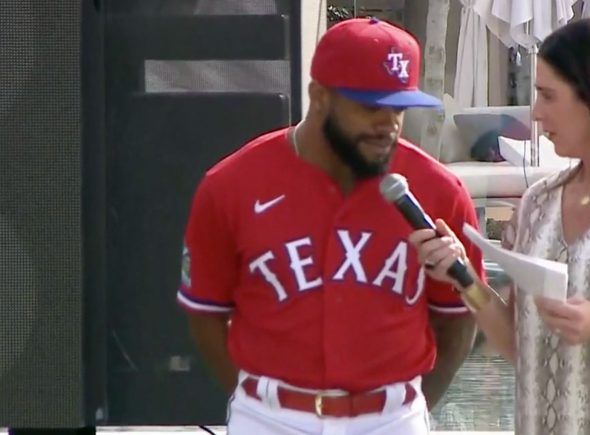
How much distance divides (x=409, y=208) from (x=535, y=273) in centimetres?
27

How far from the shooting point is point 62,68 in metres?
3.76

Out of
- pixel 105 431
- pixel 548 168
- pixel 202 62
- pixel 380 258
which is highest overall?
pixel 202 62

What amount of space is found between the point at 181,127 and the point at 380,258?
1277 millimetres

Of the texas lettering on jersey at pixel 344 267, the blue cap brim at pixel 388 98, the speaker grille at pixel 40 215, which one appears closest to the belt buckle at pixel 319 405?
the texas lettering on jersey at pixel 344 267

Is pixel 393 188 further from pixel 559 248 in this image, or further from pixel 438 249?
pixel 559 248

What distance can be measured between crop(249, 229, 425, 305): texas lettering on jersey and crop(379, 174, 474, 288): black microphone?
22 cm

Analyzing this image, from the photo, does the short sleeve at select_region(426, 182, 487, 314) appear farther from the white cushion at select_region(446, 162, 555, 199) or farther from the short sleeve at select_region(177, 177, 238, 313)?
the white cushion at select_region(446, 162, 555, 199)

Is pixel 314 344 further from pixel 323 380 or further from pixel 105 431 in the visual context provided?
pixel 105 431

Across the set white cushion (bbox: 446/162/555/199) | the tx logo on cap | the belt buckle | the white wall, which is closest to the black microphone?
the tx logo on cap

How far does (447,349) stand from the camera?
10.4ft

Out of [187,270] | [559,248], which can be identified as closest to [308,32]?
[187,270]

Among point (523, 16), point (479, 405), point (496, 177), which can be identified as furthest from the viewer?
point (523, 16)

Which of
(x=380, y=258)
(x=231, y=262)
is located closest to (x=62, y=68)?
(x=231, y=262)

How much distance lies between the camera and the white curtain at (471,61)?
20.5 ft
